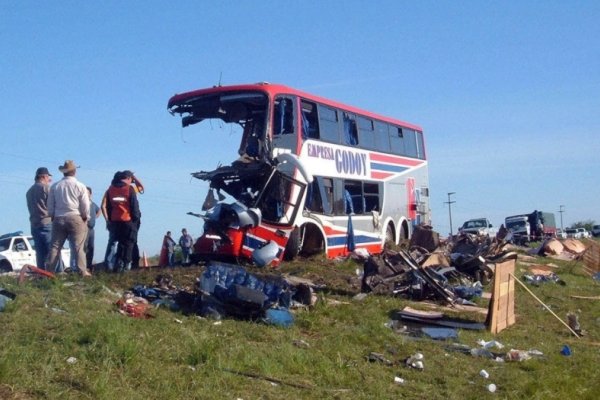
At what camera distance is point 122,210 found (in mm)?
14047

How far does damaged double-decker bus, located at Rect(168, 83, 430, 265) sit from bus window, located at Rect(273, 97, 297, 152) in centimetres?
2

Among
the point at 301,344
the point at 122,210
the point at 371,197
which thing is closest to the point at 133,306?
the point at 301,344

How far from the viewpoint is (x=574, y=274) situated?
73.2ft

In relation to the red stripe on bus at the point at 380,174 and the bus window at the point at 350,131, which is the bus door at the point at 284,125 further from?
the red stripe on bus at the point at 380,174

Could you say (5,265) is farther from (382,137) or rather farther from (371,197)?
(382,137)

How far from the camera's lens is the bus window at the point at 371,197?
72.9 feet

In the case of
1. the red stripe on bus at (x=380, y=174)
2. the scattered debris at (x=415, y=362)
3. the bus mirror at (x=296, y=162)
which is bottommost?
the scattered debris at (x=415, y=362)

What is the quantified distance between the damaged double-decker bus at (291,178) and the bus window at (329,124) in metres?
0.02

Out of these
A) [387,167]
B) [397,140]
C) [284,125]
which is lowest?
[387,167]

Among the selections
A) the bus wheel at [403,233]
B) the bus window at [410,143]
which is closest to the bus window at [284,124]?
the bus wheel at [403,233]

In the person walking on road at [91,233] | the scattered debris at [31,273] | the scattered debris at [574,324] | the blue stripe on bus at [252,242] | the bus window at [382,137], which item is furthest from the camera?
the bus window at [382,137]

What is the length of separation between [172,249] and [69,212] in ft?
30.7

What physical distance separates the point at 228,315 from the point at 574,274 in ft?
48.3

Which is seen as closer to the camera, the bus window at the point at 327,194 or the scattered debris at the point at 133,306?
the scattered debris at the point at 133,306
